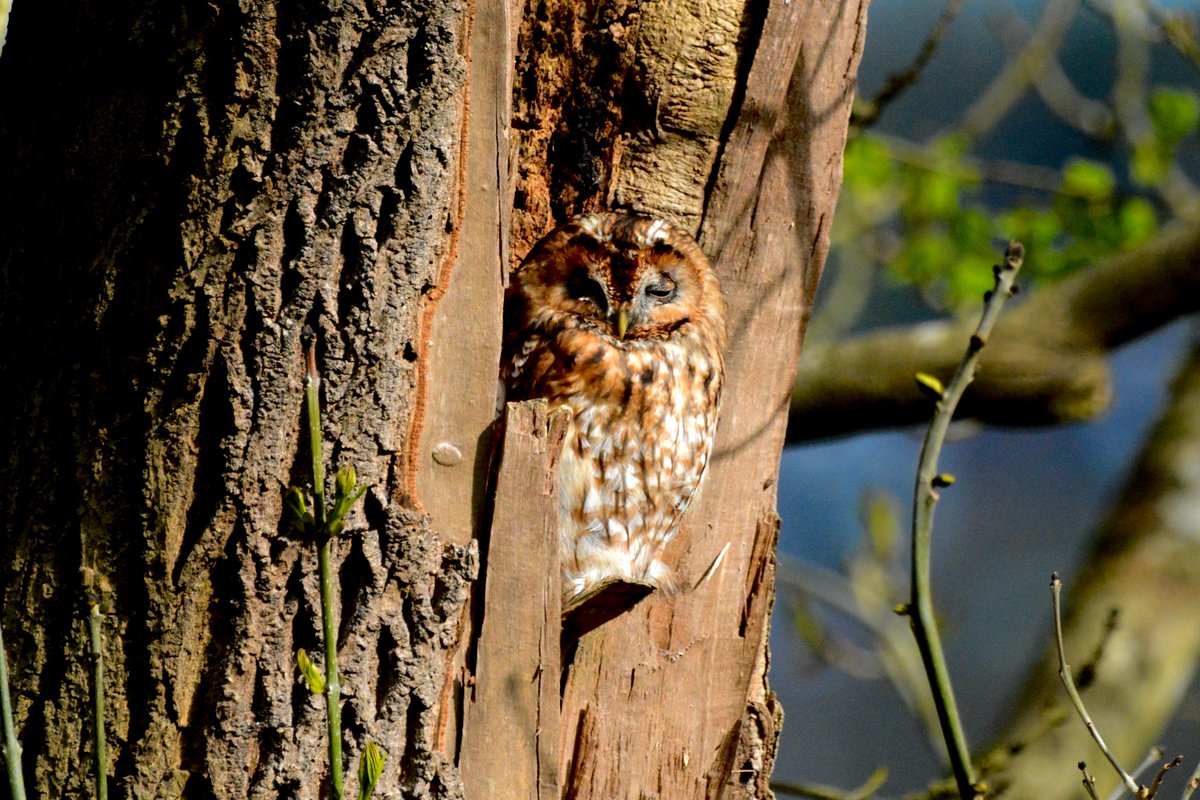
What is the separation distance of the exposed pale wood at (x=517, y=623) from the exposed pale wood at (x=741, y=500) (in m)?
0.18

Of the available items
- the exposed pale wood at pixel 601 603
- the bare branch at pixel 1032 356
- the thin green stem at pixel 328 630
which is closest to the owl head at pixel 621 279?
the exposed pale wood at pixel 601 603

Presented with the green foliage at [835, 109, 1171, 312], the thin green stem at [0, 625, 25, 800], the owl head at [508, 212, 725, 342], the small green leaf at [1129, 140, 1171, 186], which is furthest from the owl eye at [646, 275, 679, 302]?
the small green leaf at [1129, 140, 1171, 186]

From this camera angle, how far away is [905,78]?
3.46 meters

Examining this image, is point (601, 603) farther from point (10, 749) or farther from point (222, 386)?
point (10, 749)

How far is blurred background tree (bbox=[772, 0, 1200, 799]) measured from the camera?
4.01 metres

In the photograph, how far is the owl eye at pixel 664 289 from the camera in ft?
7.50

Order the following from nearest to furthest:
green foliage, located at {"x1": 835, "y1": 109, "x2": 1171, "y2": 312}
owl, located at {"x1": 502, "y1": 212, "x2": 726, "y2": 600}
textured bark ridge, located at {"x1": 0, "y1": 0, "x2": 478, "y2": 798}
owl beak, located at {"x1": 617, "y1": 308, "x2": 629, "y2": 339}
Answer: textured bark ridge, located at {"x1": 0, "y1": 0, "x2": 478, "y2": 798} < owl, located at {"x1": 502, "y1": 212, "x2": 726, "y2": 600} < owl beak, located at {"x1": 617, "y1": 308, "x2": 629, "y2": 339} < green foliage, located at {"x1": 835, "y1": 109, "x2": 1171, "y2": 312}

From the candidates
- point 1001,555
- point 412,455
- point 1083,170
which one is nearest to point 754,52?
point 412,455

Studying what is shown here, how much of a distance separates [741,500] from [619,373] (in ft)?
1.09

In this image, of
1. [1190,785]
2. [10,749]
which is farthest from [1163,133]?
[10,749]

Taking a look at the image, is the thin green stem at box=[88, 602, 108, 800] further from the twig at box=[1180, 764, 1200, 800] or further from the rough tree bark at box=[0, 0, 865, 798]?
the twig at box=[1180, 764, 1200, 800]

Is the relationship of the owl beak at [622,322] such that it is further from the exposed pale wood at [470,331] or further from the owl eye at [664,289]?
the exposed pale wood at [470,331]

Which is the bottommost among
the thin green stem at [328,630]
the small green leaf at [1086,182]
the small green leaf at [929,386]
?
the thin green stem at [328,630]

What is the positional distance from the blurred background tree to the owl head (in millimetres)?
1141
